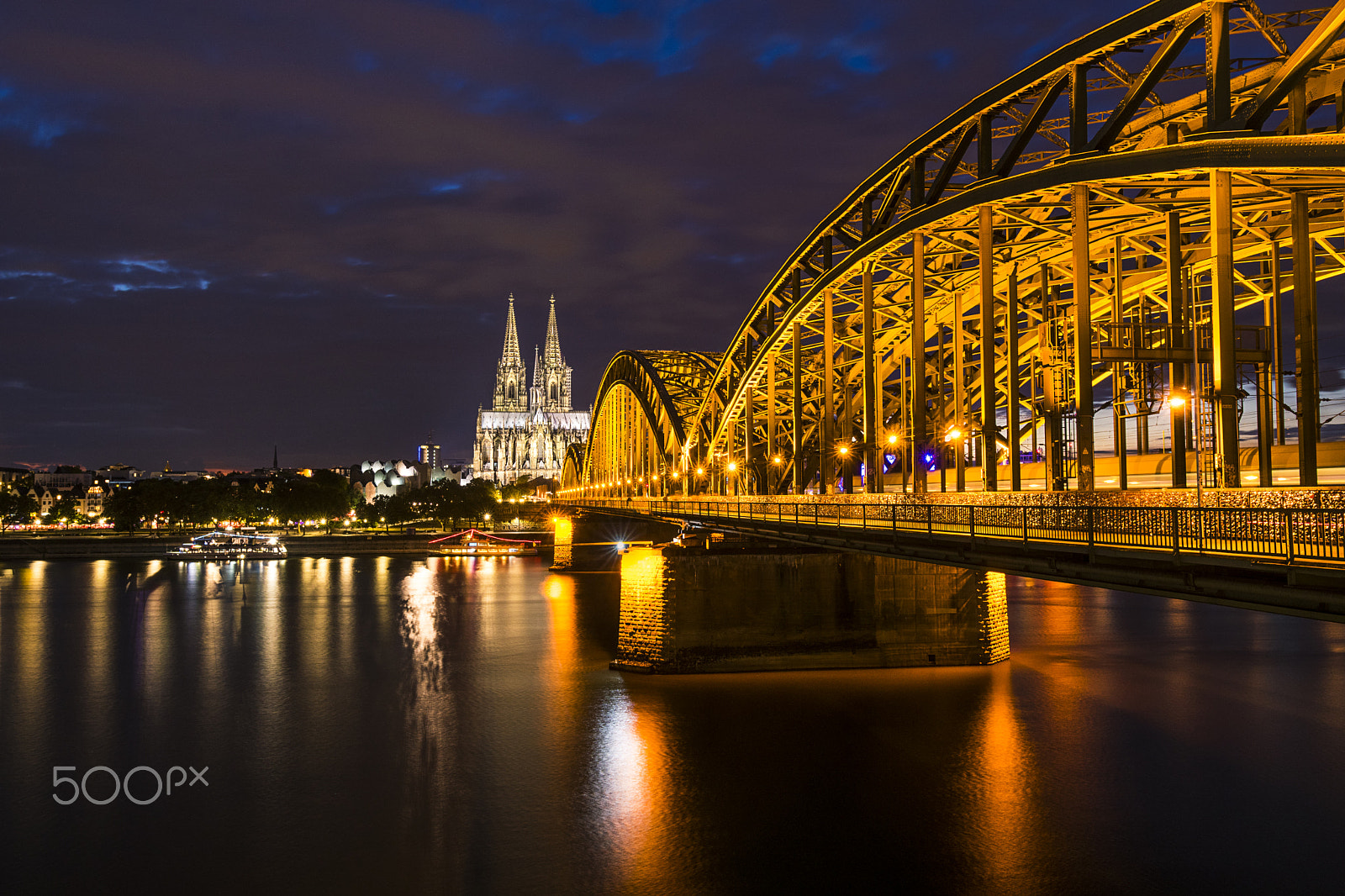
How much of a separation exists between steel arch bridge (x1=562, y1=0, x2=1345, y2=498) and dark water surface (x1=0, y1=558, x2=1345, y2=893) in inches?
310

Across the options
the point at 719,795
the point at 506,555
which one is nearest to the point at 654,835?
the point at 719,795

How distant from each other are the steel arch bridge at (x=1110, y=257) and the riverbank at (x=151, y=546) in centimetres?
8249

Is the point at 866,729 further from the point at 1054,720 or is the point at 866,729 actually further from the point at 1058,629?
the point at 1058,629

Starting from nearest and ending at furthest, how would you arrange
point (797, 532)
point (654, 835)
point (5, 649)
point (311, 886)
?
1. point (311, 886)
2. point (654, 835)
3. point (797, 532)
4. point (5, 649)

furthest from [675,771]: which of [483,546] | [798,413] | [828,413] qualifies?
[483,546]

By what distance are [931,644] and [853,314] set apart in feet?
45.0

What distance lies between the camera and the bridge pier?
3534cm

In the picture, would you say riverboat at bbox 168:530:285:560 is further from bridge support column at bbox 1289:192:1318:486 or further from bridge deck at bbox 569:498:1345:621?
bridge support column at bbox 1289:192:1318:486

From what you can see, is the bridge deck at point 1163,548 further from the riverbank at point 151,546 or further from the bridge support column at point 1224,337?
the riverbank at point 151,546

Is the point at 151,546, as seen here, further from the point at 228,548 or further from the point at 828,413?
the point at 828,413

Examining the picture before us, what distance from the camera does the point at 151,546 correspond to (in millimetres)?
123375

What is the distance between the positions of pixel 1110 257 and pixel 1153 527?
64.8ft

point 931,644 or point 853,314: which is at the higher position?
point 853,314

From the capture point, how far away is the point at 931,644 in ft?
120
